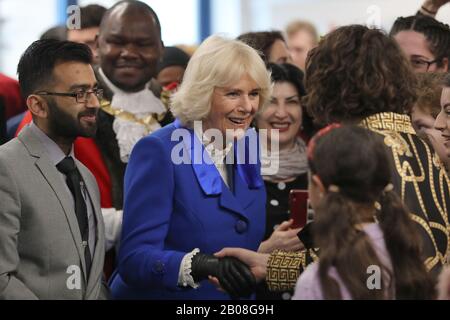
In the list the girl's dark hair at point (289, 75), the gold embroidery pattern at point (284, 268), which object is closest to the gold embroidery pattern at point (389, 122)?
the gold embroidery pattern at point (284, 268)

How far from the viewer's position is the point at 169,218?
11.8 feet

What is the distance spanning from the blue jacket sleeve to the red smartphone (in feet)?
1.63

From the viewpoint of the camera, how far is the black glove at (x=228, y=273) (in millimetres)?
3391

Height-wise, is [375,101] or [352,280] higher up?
[375,101]

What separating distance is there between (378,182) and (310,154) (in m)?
0.21

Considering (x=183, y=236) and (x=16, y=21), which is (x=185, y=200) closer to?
(x=183, y=236)

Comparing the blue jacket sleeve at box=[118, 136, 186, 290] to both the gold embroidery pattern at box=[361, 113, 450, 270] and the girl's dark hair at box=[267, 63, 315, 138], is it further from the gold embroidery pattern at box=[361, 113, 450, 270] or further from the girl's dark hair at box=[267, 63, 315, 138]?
the girl's dark hair at box=[267, 63, 315, 138]

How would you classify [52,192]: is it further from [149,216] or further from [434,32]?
→ [434,32]

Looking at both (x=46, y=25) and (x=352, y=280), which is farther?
(x=46, y=25)

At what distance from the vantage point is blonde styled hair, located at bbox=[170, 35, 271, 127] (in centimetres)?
371

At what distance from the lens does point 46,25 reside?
34.0 ft
